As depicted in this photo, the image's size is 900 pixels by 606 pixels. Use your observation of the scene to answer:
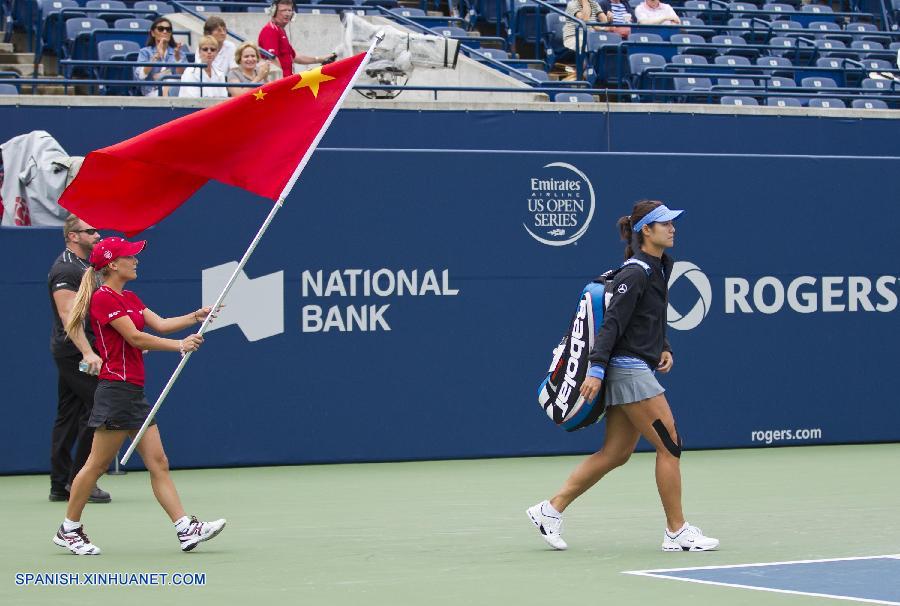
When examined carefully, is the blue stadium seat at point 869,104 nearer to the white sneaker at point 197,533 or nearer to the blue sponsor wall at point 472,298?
the blue sponsor wall at point 472,298

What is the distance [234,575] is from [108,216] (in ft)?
7.41

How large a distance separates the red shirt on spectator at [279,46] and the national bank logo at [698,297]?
429 cm

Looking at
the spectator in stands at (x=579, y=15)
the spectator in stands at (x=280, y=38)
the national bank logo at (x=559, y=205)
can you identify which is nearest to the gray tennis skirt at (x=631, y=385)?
the national bank logo at (x=559, y=205)

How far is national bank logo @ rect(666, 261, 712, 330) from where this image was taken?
45.2 ft

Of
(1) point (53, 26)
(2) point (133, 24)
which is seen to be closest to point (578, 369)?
(2) point (133, 24)

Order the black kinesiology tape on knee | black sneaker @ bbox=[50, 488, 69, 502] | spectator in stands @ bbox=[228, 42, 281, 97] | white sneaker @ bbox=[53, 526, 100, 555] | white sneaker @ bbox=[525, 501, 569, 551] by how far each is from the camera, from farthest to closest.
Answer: spectator in stands @ bbox=[228, 42, 281, 97] < black sneaker @ bbox=[50, 488, 69, 502] < white sneaker @ bbox=[525, 501, 569, 551] < white sneaker @ bbox=[53, 526, 100, 555] < the black kinesiology tape on knee

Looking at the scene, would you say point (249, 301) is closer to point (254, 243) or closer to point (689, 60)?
point (254, 243)

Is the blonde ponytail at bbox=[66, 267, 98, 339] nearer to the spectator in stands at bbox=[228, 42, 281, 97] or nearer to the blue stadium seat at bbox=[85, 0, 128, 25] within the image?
the spectator in stands at bbox=[228, 42, 281, 97]

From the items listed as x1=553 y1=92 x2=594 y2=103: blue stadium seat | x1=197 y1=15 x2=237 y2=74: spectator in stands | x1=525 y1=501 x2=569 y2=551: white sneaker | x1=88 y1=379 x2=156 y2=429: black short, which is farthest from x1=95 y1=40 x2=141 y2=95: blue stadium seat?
x1=525 y1=501 x2=569 y2=551: white sneaker

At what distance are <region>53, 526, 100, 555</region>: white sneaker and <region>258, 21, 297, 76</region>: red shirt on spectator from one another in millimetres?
Result: 7607

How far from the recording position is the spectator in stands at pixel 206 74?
48.0 feet

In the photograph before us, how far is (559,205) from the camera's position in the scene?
1346 centimetres

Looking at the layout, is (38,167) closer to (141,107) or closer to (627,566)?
(141,107)

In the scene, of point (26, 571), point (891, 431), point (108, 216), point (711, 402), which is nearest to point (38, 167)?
point (108, 216)
